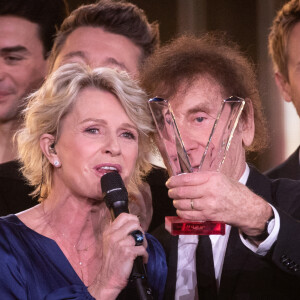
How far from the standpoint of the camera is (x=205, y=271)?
205 cm

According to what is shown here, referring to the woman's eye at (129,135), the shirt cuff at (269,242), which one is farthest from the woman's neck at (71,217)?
the shirt cuff at (269,242)

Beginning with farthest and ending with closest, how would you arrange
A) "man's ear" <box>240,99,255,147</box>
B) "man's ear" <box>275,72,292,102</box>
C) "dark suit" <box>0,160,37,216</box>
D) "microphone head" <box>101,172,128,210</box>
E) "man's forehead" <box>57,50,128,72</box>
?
1. "man's ear" <box>275,72,292,102</box>
2. "man's forehead" <box>57,50,128,72</box>
3. "dark suit" <box>0,160,37,216</box>
4. "man's ear" <box>240,99,255,147</box>
5. "microphone head" <box>101,172,128,210</box>

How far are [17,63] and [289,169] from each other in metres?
1.47

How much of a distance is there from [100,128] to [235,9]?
1518 mm

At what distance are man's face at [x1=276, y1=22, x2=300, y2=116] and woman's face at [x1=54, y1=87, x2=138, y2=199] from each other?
3.94 feet

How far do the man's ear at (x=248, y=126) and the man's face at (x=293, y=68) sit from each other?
2.62 ft

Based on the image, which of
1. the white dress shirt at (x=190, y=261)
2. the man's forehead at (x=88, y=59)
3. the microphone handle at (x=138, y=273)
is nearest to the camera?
the microphone handle at (x=138, y=273)

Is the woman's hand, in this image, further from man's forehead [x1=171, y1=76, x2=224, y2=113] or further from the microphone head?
man's forehead [x1=171, y1=76, x2=224, y2=113]

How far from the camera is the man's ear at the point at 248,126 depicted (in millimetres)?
2275

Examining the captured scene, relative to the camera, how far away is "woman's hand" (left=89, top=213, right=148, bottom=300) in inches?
67.3

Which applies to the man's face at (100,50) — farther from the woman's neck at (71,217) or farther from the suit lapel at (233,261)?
the suit lapel at (233,261)

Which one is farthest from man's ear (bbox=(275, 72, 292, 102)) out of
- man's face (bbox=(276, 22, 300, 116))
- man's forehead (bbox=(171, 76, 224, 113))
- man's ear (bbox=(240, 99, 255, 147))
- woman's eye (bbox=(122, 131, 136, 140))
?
woman's eye (bbox=(122, 131, 136, 140))

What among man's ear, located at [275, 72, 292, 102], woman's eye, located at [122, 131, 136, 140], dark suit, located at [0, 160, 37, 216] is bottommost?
dark suit, located at [0, 160, 37, 216]

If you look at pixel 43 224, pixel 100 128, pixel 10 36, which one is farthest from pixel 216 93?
pixel 10 36
